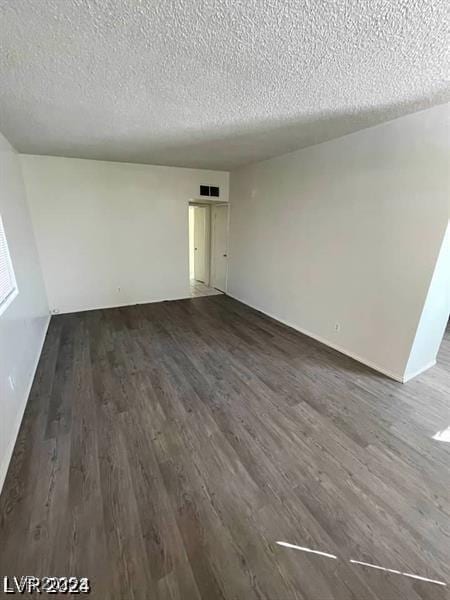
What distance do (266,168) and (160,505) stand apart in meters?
4.71

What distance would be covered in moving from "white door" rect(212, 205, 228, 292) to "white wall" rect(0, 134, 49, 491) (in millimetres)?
3594

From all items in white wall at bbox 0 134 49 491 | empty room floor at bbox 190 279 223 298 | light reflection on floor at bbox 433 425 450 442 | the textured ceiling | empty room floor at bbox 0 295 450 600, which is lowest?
empty room floor at bbox 190 279 223 298

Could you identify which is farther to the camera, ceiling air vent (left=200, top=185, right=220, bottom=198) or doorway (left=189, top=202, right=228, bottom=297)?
doorway (left=189, top=202, right=228, bottom=297)

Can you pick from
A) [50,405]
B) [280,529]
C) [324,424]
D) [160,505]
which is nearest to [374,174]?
[324,424]

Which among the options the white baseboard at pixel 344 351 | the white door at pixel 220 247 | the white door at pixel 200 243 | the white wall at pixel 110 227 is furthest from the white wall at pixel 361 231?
the white door at pixel 200 243

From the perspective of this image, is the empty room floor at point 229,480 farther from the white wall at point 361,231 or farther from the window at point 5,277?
the window at point 5,277

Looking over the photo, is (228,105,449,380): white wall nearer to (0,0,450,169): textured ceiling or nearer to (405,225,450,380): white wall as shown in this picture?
(405,225,450,380): white wall

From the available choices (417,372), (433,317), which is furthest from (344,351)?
(433,317)

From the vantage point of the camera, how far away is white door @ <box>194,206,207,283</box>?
6.84 metres

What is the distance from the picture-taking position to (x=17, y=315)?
8.43 ft

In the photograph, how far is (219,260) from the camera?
251 inches

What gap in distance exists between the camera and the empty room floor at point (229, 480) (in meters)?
1.30

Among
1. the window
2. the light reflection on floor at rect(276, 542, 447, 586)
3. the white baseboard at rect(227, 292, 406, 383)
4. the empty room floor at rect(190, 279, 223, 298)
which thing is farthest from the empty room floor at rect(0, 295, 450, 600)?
the empty room floor at rect(190, 279, 223, 298)

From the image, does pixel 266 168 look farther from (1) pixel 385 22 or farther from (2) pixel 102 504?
(2) pixel 102 504
